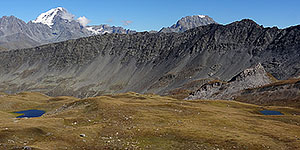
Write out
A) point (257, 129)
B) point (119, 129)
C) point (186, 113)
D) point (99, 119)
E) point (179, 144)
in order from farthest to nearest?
point (186, 113) < point (99, 119) < point (257, 129) < point (119, 129) < point (179, 144)

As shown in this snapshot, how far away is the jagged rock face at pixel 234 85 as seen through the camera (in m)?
144

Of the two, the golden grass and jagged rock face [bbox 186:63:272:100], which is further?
jagged rock face [bbox 186:63:272:100]

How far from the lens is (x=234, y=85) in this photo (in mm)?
147250

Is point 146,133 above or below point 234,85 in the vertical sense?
below

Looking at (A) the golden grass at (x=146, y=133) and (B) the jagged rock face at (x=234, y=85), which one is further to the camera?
(B) the jagged rock face at (x=234, y=85)

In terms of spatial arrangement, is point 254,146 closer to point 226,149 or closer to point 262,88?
point 226,149

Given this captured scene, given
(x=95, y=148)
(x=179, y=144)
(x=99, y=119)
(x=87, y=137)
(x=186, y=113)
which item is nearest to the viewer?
(x=95, y=148)

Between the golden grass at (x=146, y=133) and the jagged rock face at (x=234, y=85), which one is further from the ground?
the jagged rock face at (x=234, y=85)

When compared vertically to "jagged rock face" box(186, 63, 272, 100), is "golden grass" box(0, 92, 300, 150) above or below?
below

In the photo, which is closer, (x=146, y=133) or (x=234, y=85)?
(x=146, y=133)

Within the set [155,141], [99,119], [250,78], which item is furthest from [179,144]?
[250,78]

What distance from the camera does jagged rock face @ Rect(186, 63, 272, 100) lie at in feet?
471

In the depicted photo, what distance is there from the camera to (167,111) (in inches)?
2203

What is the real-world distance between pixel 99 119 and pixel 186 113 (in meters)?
18.3
